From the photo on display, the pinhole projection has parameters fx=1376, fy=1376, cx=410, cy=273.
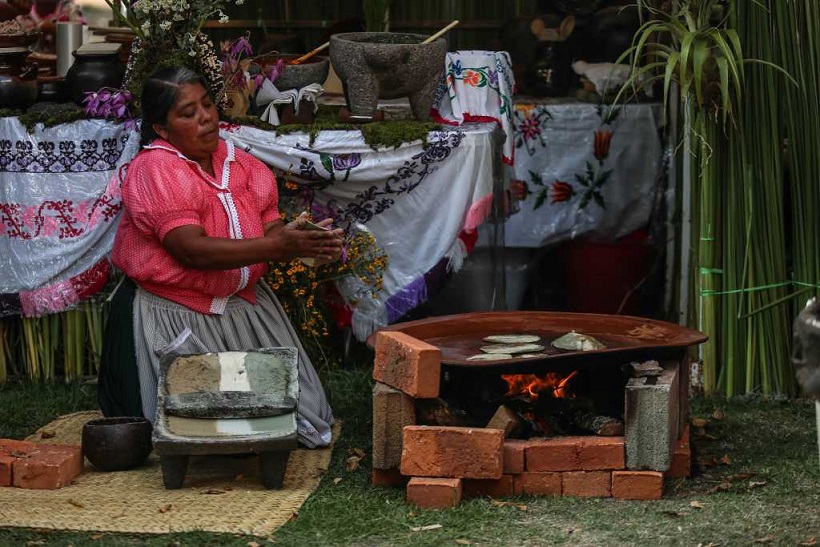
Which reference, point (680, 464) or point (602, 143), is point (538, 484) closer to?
point (680, 464)

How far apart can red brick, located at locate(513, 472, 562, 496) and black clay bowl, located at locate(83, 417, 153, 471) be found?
57.0 inches

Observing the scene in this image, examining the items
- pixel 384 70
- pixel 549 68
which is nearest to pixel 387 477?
pixel 384 70

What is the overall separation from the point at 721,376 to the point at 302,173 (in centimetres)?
209

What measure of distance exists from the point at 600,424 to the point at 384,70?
2035 mm

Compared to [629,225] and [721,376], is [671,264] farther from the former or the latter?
[721,376]

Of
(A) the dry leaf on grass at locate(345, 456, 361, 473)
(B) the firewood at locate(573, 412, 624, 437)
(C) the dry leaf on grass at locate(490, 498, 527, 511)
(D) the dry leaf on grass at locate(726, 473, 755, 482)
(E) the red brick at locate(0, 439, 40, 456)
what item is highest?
(B) the firewood at locate(573, 412, 624, 437)

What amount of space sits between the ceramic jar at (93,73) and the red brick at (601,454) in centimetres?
296

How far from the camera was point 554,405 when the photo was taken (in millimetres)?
5230

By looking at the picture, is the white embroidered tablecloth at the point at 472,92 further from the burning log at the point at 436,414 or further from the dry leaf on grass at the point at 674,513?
the dry leaf on grass at the point at 674,513

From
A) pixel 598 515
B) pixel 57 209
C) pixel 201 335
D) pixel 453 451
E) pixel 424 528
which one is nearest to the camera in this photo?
pixel 424 528

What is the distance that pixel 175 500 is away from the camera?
4.82 m

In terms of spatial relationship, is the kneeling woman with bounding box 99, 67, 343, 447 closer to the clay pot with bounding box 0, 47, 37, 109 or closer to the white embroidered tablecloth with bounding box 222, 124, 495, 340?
the white embroidered tablecloth with bounding box 222, 124, 495, 340

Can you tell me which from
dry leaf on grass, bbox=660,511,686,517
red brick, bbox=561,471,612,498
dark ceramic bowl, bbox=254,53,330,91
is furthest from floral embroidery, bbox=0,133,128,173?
dry leaf on grass, bbox=660,511,686,517

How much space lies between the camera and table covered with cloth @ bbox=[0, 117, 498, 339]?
243 inches
